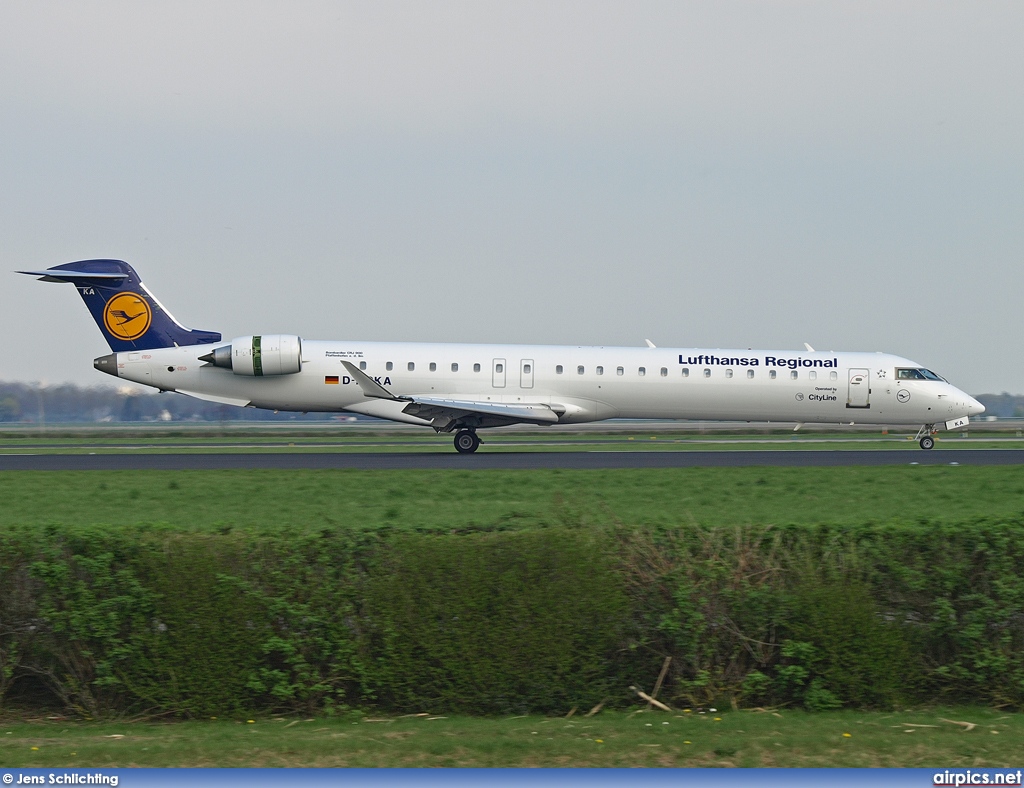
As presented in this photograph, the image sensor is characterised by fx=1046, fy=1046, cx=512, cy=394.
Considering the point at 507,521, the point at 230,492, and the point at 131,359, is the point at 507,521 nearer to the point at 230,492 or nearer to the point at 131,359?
the point at 230,492

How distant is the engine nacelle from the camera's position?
31.3 m

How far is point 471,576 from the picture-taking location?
9.32 metres

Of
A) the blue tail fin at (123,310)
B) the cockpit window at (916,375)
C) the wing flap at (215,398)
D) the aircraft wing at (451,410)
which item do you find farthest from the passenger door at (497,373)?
the cockpit window at (916,375)

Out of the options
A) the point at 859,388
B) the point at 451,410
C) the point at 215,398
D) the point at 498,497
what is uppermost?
the point at 859,388

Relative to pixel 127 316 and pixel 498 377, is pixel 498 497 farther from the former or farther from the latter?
pixel 127 316

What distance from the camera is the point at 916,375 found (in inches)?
1339

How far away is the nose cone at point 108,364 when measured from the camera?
108 feet

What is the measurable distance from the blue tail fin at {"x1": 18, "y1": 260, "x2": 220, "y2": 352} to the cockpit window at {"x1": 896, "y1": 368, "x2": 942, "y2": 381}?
22061mm

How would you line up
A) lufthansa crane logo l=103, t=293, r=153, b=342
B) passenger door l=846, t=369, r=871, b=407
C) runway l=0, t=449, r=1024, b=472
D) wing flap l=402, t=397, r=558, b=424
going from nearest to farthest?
runway l=0, t=449, r=1024, b=472
wing flap l=402, t=397, r=558, b=424
lufthansa crane logo l=103, t=293, r=153, b=342
passenger door l=846, t=369, r=871, b=407

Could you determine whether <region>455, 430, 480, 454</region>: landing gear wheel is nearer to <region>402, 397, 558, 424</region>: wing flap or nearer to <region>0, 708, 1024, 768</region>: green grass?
<region>402, 397, 558, 424</region>: wing flap

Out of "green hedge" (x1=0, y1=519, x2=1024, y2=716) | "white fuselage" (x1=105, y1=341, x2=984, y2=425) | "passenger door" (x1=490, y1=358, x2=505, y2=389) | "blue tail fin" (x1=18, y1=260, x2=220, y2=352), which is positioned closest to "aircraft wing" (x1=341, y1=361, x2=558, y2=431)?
"white fuselage" (x1=105, y1=341, x2=984, y2=425)

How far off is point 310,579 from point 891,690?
5295mm

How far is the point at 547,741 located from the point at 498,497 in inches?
305

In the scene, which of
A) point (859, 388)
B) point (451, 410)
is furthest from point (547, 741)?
point (859, 388)
